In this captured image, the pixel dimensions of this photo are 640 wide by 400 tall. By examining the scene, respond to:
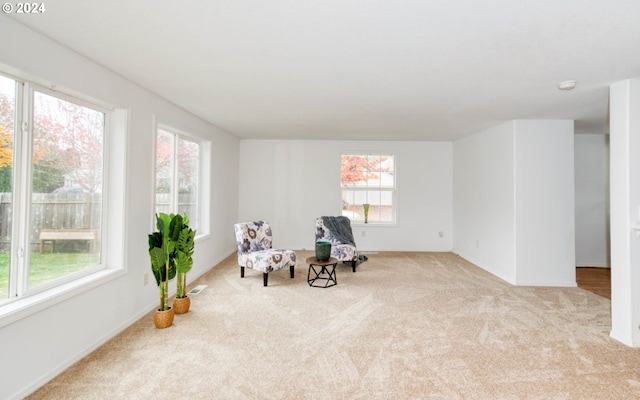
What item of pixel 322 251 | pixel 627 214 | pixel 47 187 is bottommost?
pixel 322 251

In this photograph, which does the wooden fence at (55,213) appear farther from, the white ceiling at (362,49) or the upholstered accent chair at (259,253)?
the upholstered accent chair at (259,253)

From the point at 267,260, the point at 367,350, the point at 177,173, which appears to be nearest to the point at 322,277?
the point at 267,260

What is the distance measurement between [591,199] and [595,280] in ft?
5.19

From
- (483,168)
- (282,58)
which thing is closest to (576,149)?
(483,168)

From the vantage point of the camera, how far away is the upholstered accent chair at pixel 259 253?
12.9 feet

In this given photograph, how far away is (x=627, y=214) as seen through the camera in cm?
259

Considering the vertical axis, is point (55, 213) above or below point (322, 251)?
above

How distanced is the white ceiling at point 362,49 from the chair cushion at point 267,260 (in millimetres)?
2018

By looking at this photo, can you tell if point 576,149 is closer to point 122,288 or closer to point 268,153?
point 268,153

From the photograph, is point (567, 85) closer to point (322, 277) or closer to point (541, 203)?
point (541, 203)

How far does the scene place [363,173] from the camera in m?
6.32

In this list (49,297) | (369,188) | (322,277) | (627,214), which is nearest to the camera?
(49,297)

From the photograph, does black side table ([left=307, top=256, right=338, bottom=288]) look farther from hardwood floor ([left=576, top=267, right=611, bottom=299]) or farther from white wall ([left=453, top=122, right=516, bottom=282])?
hardwood floor ([left=576, top=267, right=611, bottom=299])

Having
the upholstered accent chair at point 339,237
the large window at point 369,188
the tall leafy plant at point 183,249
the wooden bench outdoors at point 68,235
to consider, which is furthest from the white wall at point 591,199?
the wooden bench outdoors at point 68,235
